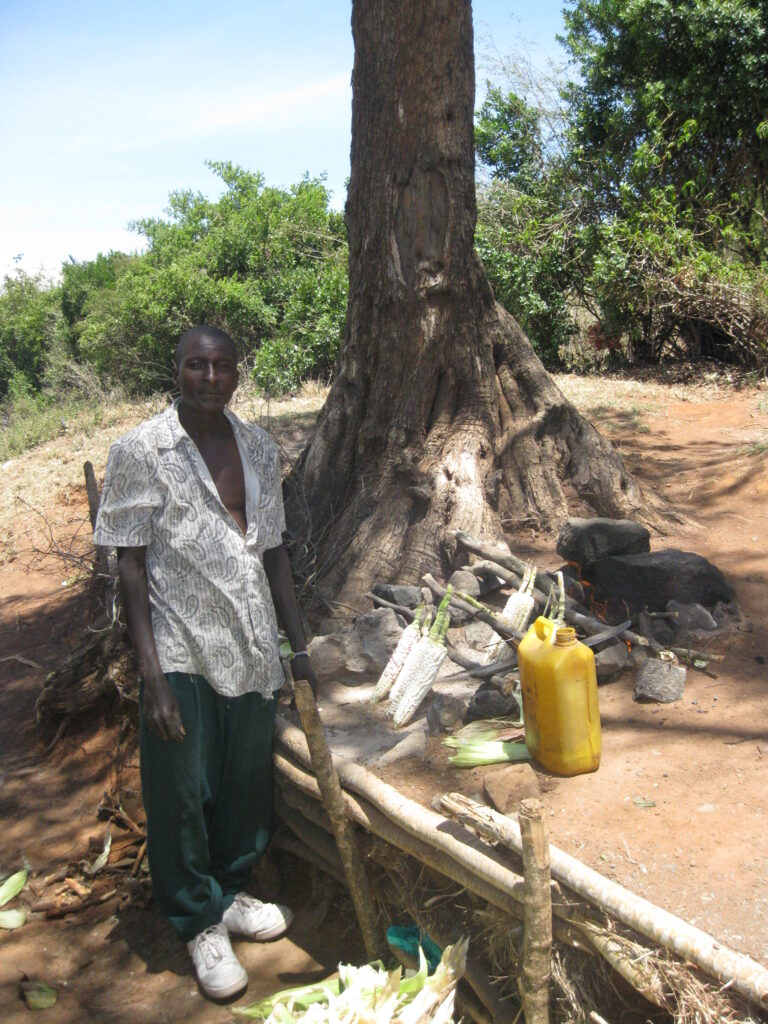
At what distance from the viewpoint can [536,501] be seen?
505cm

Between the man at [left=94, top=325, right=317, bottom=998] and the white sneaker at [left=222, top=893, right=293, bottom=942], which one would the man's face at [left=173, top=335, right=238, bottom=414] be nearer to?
the man at [left=94, top=325, right=317, bottom=998]

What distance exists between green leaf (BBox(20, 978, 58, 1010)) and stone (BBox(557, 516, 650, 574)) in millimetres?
2694

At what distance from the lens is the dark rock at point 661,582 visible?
3.73m

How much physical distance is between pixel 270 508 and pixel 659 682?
60.9 inches

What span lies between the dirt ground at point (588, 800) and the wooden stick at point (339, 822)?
24 centimetres

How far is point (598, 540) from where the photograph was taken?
4043 millimetres

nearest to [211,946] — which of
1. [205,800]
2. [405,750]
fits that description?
[205,800]

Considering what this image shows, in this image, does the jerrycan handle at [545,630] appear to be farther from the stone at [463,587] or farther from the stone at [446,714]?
the stone at [463,587]

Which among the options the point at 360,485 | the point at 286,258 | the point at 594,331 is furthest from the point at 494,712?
the point at 286,258

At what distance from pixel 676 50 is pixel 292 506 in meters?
8.33

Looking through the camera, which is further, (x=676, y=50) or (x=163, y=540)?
(x=676, y=50)

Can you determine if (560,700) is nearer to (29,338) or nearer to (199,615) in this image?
(199,615)

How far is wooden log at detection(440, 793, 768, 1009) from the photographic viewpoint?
5.85ft

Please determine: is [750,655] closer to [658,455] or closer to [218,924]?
[218,924]
